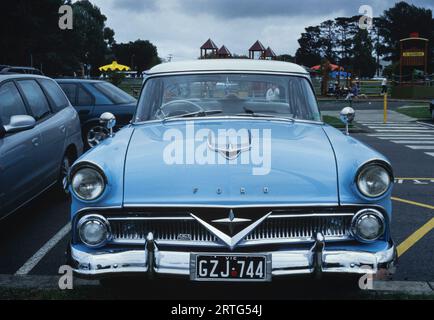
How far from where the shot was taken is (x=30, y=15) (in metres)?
51.9

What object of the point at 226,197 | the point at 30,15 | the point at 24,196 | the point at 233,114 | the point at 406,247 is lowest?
the point at 406,247

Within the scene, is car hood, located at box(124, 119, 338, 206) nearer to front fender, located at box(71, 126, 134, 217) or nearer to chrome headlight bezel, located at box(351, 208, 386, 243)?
front fender, located at box(71, 126, 134, 217)

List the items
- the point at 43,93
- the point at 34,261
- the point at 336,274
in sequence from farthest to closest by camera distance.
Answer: the point at 43,93
the point at 34,261
the point at 336,274

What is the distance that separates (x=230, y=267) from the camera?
11.6 feet

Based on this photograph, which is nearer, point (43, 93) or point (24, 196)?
point (24, 196)

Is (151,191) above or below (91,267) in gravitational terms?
above

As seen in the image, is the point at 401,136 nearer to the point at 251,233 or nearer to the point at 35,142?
the point at 35,142

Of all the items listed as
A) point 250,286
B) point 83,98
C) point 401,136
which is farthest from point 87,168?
point 401,136

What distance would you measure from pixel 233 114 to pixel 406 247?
2.20 metres

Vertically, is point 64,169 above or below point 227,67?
below

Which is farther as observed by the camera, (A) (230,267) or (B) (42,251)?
(B) (42,251)

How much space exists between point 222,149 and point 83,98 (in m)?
9.31
